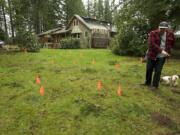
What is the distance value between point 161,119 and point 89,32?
82.3 feet

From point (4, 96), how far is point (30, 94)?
1.85 feet

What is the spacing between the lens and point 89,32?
93.7ft

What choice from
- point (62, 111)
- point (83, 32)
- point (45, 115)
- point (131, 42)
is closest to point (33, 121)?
point (45, 115)

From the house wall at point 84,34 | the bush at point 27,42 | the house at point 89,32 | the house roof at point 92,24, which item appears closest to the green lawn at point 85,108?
the bush at point 27,42

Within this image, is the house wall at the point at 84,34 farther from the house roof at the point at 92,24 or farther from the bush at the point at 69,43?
the bush at the point at 69,43

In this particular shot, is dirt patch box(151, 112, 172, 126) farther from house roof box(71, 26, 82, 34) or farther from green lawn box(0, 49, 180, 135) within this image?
house roof box(71, 26, 82, 34)

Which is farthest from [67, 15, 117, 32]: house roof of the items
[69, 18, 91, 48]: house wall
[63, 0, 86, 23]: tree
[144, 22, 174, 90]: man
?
[144, 22, 174, 90]: man

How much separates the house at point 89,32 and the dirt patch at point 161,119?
23.8 metres

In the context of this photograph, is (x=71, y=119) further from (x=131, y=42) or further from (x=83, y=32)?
(x=83, y=32)

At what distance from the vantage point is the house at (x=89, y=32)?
28.2 meters

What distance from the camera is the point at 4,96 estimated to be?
5133 millimetres

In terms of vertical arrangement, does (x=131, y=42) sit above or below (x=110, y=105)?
above

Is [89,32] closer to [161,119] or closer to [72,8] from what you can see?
[72,8]

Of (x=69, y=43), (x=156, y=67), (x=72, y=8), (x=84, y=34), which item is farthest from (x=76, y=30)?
(x=156, y=67)
